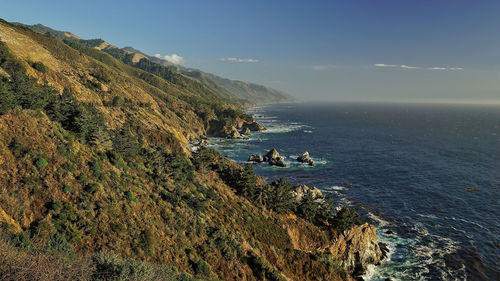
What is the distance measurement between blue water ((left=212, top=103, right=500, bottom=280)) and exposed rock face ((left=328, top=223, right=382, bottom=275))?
205cm

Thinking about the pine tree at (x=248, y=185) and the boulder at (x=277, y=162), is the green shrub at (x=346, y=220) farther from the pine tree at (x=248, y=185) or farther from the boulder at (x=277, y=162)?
the boulder at (x=277, y=162)

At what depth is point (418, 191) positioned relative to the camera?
7419 centimetres

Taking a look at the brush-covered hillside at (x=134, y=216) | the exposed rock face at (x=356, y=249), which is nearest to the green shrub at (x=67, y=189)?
the brush-covered hillside at (x=134, y=216)

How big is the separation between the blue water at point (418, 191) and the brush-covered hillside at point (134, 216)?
10324 millimetres

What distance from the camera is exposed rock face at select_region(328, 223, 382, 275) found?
148 feet

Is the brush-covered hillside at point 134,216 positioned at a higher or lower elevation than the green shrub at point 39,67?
lower

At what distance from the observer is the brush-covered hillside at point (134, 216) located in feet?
67.4

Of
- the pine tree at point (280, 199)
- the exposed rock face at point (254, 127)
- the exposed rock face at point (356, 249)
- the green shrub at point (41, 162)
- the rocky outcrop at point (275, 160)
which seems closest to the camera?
the green shrub at point (41, 162)

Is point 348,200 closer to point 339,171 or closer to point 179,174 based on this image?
point 339,171

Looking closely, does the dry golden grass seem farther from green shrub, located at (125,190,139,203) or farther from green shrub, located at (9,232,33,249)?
green shrub, located at (125,190,139,203)

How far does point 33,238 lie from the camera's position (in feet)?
66.4

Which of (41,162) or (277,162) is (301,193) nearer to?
(277,162)

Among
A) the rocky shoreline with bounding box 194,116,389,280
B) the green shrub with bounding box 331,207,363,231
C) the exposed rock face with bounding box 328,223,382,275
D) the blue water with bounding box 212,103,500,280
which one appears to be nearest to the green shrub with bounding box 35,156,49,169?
the rocky shoreline with bounding box 194,116,389,280

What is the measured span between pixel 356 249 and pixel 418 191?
43047mm
